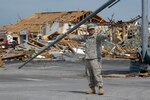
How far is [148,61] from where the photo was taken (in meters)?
20.3

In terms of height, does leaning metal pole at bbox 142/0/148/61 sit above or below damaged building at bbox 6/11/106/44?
below

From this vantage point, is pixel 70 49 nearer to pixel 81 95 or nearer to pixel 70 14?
pixel 70 14

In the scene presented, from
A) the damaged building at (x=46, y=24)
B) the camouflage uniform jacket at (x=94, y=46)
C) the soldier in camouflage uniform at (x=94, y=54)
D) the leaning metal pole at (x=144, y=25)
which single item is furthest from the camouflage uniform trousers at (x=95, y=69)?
the damaged building at (x=46, y=24)

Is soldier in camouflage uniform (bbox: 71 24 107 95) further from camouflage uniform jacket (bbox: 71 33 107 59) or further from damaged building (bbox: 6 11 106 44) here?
damaged building (bbox: 6 11 106 44)

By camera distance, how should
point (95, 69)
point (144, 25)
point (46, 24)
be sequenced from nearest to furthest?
1. point (95, 69)
2. point (144, 25)
3. point (46, 24)

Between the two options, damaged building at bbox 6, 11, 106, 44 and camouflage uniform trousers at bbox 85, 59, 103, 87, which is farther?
damaged building at bbox 6, 11, 106, 44

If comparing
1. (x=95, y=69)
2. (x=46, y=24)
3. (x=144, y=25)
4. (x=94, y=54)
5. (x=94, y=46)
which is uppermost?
(x=46, y=24)

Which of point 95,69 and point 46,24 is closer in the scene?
point 95,69

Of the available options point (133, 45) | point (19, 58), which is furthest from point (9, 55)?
point (133, 45)

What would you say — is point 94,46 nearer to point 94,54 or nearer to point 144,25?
point 94,54

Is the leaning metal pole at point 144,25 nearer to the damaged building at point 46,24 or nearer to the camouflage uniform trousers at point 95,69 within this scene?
the camouflage uniform trousers at point 95,69

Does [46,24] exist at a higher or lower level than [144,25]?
higher

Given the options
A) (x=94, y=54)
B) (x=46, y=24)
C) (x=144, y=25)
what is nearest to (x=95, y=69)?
(x=94, y=54)

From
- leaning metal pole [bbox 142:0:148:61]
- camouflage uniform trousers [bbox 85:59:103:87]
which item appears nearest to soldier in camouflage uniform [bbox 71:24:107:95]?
camouflage uniform trousers [bbox 85:59:103:87]
